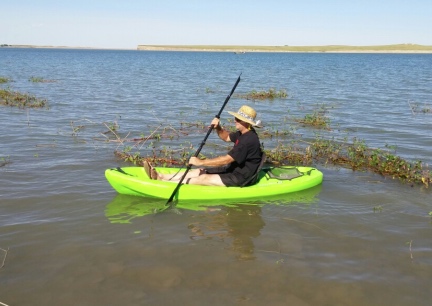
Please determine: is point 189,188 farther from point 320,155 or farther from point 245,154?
point 320,155

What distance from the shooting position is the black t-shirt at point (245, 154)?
7734 mm

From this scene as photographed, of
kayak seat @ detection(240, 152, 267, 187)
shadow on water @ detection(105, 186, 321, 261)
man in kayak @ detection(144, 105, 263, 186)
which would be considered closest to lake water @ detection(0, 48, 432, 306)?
shadow on water @ detection(105, 186, 321, 261)

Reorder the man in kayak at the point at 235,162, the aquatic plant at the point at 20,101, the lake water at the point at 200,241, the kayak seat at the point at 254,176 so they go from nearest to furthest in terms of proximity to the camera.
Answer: the lake water at the point at 200,241 → the man in kayak at the point at 235,162 → the kayak seat at the point at 254,176 → the aquatic plant at the point at 20,101

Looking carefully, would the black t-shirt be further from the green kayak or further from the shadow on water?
the shadow on water

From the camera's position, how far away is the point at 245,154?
7.75 metres

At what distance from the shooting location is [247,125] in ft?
25.4

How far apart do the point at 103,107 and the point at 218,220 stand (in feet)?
43.6

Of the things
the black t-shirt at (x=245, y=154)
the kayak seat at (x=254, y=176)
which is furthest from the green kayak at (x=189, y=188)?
the black t-shirt at (x=245, y=154)

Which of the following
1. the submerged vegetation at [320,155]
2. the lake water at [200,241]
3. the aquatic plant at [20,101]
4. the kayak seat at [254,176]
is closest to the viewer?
the lake water at [200,241]

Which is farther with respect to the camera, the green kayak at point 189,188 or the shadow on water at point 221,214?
the green kayak at point 189,188

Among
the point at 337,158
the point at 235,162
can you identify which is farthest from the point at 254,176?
the point at 337,158

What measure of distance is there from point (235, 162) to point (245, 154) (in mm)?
629

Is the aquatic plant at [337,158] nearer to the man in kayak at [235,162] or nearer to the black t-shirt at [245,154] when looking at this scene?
the man in kayak at [235,162]

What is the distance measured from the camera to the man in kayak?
7.72 meters
